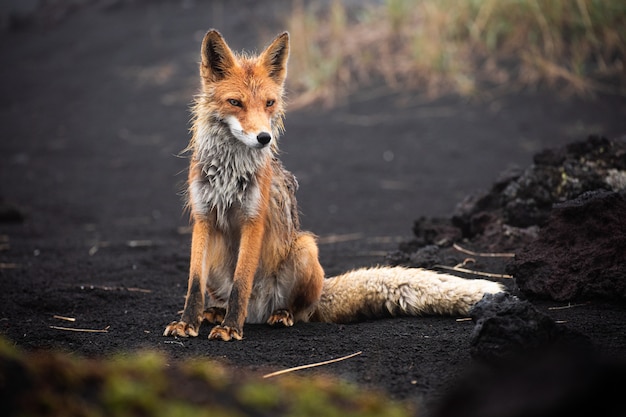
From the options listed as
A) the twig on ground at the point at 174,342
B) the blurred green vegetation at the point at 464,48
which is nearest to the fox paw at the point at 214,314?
the twig on ground at the point at 174,342

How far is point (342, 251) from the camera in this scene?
762 centimetres

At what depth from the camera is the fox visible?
4.69 metres

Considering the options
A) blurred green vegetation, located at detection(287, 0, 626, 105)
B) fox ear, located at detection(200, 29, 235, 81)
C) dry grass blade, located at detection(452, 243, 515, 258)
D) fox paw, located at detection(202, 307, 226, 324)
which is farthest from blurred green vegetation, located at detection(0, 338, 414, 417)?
blurred green vegetation, located at detection(287, 0, 626, 105)

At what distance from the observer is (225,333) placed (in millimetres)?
4531

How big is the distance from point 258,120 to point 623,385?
3287mm

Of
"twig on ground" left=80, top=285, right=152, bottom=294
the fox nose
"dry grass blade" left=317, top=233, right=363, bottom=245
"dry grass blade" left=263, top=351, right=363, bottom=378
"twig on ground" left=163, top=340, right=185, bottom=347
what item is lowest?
"twig on ground" left=163, top=340, right=185, bottom=347

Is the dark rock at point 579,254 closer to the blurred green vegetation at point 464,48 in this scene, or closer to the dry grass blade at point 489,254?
the dry grass blade at point 489,254

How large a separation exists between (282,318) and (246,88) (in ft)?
5.68

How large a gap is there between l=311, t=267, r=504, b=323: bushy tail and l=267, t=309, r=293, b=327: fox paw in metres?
0.29

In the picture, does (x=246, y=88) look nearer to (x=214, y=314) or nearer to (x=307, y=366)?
(x=214, y=314)

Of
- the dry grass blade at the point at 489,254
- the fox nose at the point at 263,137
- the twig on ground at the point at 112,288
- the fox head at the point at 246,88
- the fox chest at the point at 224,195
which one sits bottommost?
the twig on ground at the point at 112,288

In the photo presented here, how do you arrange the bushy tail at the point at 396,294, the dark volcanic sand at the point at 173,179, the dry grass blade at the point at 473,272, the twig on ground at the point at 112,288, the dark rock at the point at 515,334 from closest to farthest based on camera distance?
the dark rock at the point at 515,334 → the dark volcanic sand at the point at 173,179 → the bushy tail at the point at 396,294 → the dry grass blade at the point at 473,272 → the twig on ground at the point at 112,288

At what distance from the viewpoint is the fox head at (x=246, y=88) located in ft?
15.0

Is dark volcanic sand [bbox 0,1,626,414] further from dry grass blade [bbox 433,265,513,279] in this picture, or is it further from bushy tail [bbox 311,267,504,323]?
dry grass blade [bbox 433,265,513,279]
